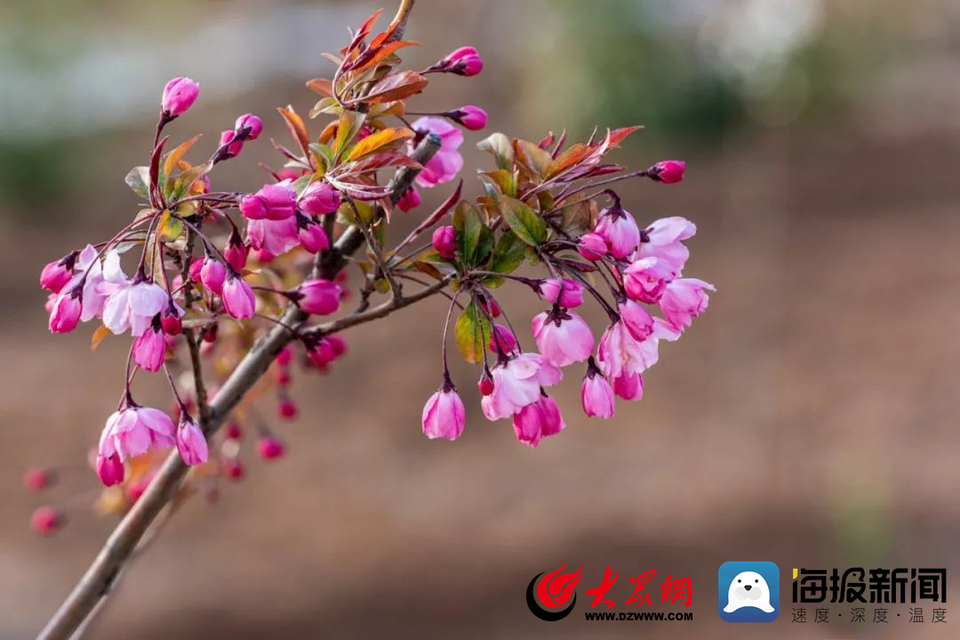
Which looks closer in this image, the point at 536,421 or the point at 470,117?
the point at 536,421

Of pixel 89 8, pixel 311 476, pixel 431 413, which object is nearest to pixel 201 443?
pixel 431 413

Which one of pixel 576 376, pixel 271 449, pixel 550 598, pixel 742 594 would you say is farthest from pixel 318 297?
pixel 576 376

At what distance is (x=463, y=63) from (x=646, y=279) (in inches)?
10.1

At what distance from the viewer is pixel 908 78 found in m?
6.98

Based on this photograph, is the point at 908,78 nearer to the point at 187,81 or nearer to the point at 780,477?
the point at 780,477

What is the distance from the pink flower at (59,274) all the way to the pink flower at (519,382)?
0.93 feet

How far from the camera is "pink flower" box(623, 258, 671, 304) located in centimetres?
63

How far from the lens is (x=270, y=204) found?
2.04 feet

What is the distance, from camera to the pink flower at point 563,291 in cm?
66

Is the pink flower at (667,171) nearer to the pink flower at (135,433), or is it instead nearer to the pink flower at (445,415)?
the pink flower at (445,415)

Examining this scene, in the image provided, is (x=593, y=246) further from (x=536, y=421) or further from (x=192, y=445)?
(x=192, y=445)

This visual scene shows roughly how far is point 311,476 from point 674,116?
3228mm

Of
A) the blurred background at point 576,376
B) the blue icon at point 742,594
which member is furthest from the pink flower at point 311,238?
the blurred background at point 576,376

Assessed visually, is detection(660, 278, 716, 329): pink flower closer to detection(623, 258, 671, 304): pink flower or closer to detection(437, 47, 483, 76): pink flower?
detection(623, 258, 671, 304): pink flower
